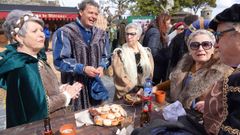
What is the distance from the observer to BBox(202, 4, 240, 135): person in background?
1.26 m

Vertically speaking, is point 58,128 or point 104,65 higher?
point 104,65

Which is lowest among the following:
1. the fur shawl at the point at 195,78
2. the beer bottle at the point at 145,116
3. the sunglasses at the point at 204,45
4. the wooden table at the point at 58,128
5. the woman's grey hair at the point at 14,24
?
the wooden table at the point at 58,128

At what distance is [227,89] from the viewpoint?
4.26ft

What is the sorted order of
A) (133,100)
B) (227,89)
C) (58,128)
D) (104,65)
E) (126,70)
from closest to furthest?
(227,89)
(58,128)
(133,100)
(104,65)
(126,70)

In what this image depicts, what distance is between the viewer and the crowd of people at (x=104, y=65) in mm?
1410

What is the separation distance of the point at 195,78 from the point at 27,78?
1.64m

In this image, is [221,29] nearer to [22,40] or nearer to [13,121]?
[22,40]

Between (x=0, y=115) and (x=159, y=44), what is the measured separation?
144 inches

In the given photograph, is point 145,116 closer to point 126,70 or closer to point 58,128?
point 58,128

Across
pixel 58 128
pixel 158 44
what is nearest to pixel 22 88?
pixel 58 128

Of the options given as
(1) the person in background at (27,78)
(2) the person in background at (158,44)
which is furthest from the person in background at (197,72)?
(2) the person in background at (158,44)

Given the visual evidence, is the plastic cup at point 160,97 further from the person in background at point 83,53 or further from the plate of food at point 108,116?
the person in background at point 83,53

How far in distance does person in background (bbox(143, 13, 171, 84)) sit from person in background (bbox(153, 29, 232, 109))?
4.36 feet

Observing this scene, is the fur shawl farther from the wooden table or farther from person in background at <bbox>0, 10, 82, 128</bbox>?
person in background at <bbox>0, 10, 82, 128</bbox>
